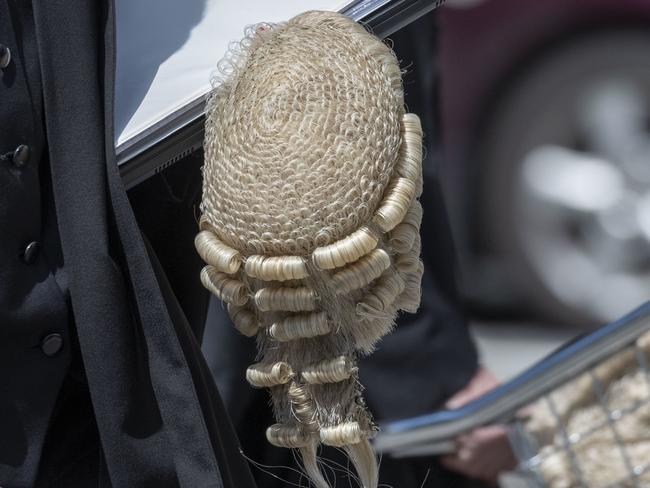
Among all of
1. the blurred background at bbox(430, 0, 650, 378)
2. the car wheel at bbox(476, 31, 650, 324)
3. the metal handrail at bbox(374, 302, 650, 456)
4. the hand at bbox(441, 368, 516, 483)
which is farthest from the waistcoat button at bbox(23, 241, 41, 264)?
the car wheel at bbox(476, 31, 650, 324)

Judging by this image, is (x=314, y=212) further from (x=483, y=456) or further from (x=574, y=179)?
(x=574, y=179)

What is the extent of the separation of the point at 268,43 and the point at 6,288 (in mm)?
405

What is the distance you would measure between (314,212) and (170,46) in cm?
40

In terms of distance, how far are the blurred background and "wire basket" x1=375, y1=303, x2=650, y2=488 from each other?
148 cm

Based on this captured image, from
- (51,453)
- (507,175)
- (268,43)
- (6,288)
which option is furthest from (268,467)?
(507,175)

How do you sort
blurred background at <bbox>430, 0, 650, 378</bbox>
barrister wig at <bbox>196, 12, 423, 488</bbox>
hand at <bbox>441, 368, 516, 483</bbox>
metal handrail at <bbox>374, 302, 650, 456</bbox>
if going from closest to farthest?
1. barrister wig at <bbox>196, 12, 423, 488</bbox>
2. metal handrail at <bbox>374, 302, 650, 456</bbox>
3. hand at <bbox>441, 368, 516, 483</bbox>
4. blurred background at <bbox>430, 0, 650, 378</bbox>

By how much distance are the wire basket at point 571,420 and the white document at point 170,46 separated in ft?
1.69

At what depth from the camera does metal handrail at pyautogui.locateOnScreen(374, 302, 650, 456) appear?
1.20 meters

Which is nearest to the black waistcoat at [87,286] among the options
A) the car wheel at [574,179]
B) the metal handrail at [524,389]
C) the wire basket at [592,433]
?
the metal handrail at [524,389]

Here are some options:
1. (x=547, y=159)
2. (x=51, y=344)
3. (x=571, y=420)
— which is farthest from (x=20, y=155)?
(x=547, y=159)

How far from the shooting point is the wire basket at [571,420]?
122cm

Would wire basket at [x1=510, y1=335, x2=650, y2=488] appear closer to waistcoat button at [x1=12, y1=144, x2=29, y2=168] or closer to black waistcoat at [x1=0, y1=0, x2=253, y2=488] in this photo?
black waistcoat at [x1=0, y1=0, x2=253, y2=488]

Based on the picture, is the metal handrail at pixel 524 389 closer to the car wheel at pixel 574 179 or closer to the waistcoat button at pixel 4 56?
the waistcoat button at pixel 4 56

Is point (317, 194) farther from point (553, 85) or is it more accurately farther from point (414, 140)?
point (553, 85)
